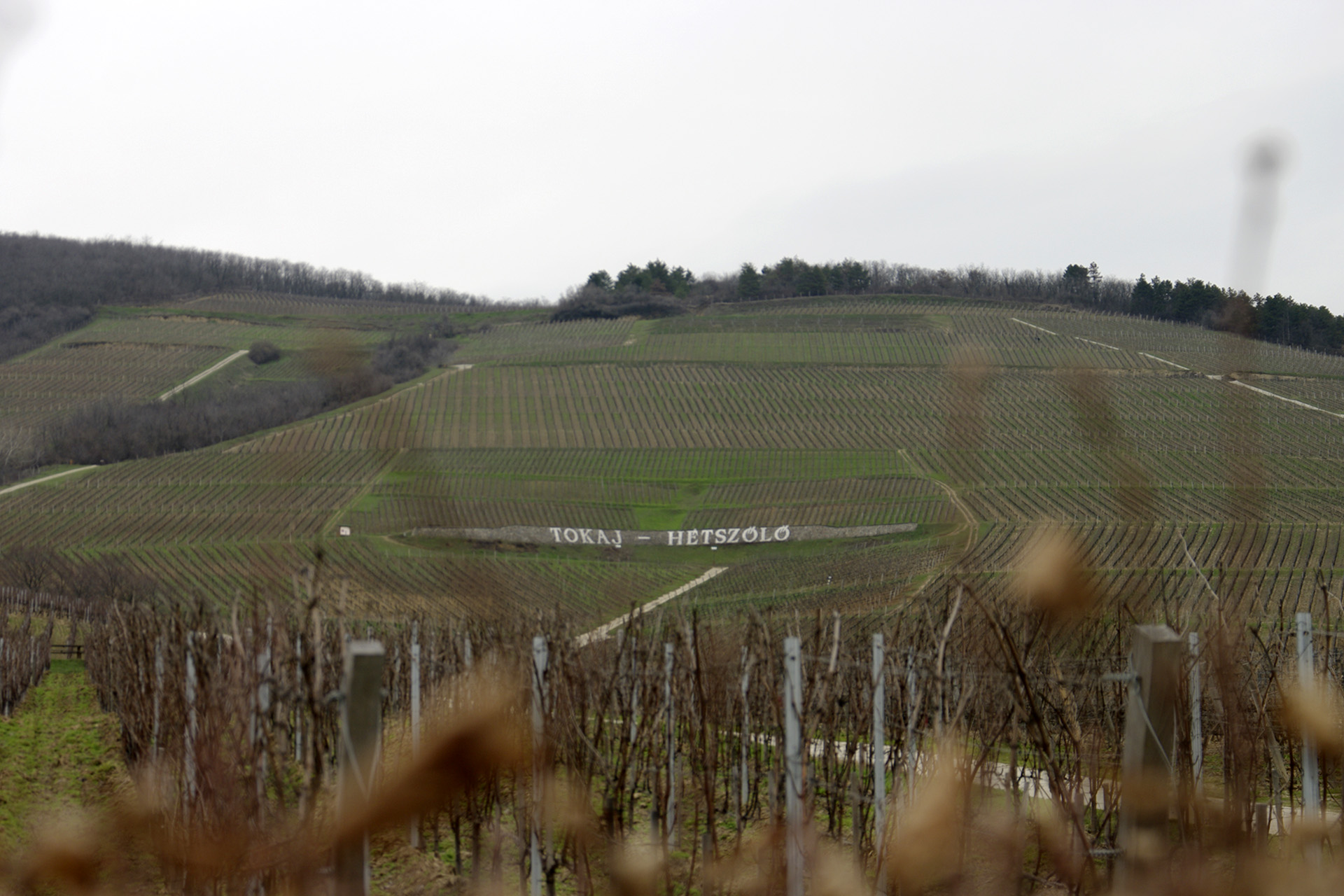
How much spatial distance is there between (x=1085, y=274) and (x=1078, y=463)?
216ft

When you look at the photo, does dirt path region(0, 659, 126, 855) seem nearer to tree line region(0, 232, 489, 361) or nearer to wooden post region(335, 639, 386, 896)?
wooden post region(335, 639, 386, 896)

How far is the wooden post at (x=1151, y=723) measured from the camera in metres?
2.86

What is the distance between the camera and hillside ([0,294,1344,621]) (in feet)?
125

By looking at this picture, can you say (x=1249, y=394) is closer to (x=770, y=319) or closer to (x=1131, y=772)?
(x=1131, y=772)

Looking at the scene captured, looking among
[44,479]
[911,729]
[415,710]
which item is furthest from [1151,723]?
[44,479]

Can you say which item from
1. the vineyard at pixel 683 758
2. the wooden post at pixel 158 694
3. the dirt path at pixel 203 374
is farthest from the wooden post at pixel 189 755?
the dirt path at pixel 203 374

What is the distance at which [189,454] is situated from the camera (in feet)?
204

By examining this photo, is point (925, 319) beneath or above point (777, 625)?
above

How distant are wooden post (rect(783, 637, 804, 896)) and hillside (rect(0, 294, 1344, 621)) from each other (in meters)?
16.3

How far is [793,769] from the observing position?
5.21 metres

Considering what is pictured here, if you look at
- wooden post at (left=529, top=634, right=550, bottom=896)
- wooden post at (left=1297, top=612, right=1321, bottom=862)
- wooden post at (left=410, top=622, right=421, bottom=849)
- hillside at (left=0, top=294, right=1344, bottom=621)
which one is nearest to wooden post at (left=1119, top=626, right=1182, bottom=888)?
wooden post at (left=1297, top=612, right=1321, bottom=862)

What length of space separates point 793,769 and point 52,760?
12274mm

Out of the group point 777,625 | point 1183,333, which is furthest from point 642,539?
point 1183,333

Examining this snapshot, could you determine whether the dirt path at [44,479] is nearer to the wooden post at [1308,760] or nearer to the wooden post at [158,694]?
the wooden post at [158,694]
